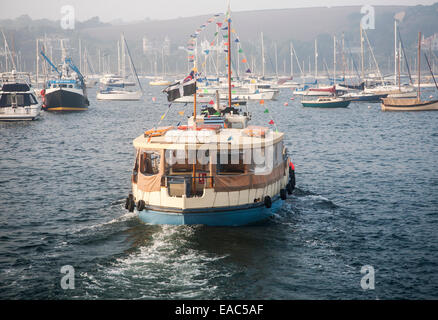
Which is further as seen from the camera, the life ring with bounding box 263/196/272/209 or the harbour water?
the life ring with bounding box 263/196/272/209

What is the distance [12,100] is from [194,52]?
160 ft

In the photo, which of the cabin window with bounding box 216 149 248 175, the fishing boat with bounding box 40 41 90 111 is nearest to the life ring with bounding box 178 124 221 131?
the cabin window with bounding box 216 149 248 175

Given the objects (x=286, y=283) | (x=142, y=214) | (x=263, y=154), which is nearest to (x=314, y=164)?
(x=263, y=154)

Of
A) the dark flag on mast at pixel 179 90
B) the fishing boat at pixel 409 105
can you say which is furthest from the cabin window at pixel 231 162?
the fishing boat at pixel 409 105

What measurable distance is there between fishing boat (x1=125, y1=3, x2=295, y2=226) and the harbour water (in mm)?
Result: 924

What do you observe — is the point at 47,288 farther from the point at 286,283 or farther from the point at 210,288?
the point at 286,283

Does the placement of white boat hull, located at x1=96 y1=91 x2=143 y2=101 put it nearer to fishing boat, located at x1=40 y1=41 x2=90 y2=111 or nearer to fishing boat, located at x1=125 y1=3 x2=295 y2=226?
fishing boat, located at x1=40 y1=41 x2=90 y2=111

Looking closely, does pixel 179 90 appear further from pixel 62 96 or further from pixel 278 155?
pixel 62 96

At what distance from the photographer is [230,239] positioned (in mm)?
22641

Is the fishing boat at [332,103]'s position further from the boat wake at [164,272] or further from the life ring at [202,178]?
the boat wake at [164,272]

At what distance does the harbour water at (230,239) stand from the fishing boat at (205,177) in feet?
3.03

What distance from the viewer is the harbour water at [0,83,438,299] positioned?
18.5m

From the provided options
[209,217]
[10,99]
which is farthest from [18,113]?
[209,217]

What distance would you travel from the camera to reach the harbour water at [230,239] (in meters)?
18.5
